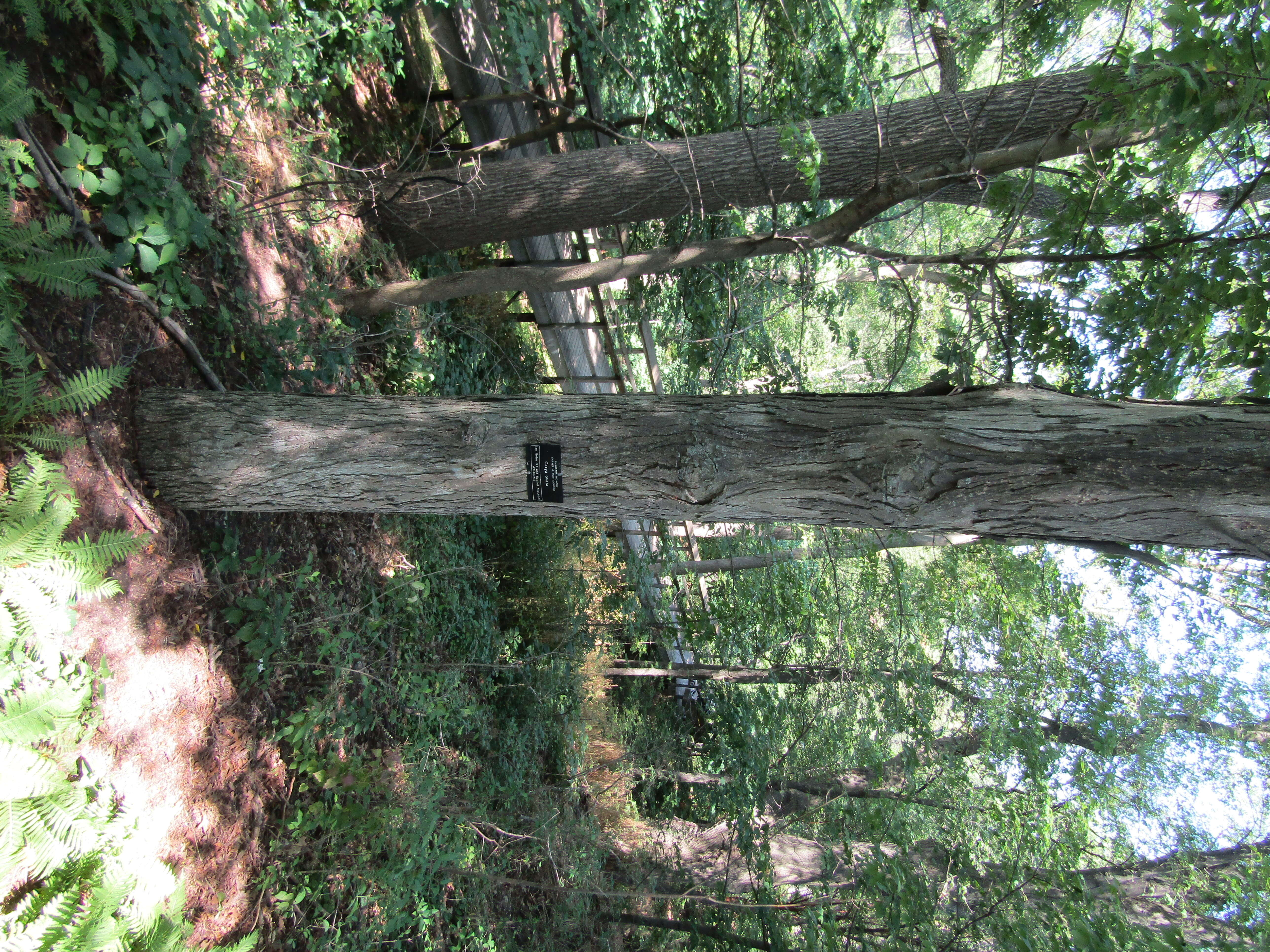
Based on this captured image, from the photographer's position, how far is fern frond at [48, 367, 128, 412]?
2.44m

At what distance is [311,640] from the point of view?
161 inches

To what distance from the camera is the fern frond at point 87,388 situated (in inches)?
96.0

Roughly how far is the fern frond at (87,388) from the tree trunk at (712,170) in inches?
96.7

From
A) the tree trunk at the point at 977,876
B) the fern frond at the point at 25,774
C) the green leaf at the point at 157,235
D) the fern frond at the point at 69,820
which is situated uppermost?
the green leaf at the point at 157,235

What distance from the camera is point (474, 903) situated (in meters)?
5.04

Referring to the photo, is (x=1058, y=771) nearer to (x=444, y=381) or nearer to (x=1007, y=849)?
(x=1007, y=849)

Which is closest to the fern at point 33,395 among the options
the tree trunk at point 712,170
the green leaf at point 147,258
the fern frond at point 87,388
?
the fern frond at point 87,388

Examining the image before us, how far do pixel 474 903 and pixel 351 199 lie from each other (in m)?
5.22

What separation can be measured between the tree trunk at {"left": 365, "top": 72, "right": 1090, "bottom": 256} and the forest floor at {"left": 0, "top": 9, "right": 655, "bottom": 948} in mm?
825

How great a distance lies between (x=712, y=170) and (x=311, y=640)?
3.76m

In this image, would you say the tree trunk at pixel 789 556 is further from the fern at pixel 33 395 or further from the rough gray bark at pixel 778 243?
the fern at pixel 33 395

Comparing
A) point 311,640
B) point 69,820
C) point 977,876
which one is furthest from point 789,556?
point 69,820

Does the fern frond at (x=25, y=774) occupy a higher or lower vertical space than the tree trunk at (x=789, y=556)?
higher

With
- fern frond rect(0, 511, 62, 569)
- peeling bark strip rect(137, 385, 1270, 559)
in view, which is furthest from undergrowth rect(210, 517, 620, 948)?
fern frond rect(0, 511, 62, 569)
